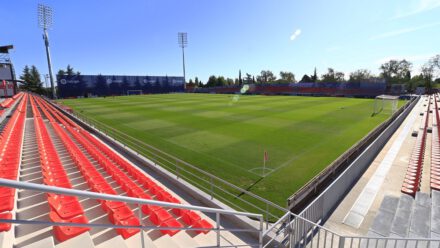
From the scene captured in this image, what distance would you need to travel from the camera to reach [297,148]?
14555 mm

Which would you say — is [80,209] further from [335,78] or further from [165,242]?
[335,78]

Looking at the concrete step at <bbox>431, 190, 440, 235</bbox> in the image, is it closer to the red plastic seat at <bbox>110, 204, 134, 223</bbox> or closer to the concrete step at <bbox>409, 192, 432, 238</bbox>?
the concrete step at <bbox>409, 192, 432, 238</bbox>

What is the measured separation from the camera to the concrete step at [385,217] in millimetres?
6336

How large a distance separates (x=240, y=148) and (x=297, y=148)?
374 centimetres

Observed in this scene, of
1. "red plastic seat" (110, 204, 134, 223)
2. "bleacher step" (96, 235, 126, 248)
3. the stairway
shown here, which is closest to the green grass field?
the stairway

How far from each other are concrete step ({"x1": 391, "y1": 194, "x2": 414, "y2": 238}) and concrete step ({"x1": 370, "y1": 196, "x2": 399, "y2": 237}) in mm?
121

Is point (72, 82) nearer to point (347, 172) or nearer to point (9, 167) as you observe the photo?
point (9, 167)

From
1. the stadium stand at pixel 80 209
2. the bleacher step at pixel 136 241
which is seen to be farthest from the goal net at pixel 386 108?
the bleacher step at pixel 136 241

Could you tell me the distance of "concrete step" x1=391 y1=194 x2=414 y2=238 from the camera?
20.4 ft

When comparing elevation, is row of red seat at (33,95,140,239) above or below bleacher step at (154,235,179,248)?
above

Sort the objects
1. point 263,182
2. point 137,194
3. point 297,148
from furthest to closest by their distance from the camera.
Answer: point 297,148
point 263,182
point 137,194

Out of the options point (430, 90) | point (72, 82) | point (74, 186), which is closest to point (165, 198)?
point (74, 186)

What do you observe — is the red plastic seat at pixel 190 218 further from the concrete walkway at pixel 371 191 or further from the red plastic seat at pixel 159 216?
the concrete walkway at pixel 371 191

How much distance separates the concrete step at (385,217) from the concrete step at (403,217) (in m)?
0.12
